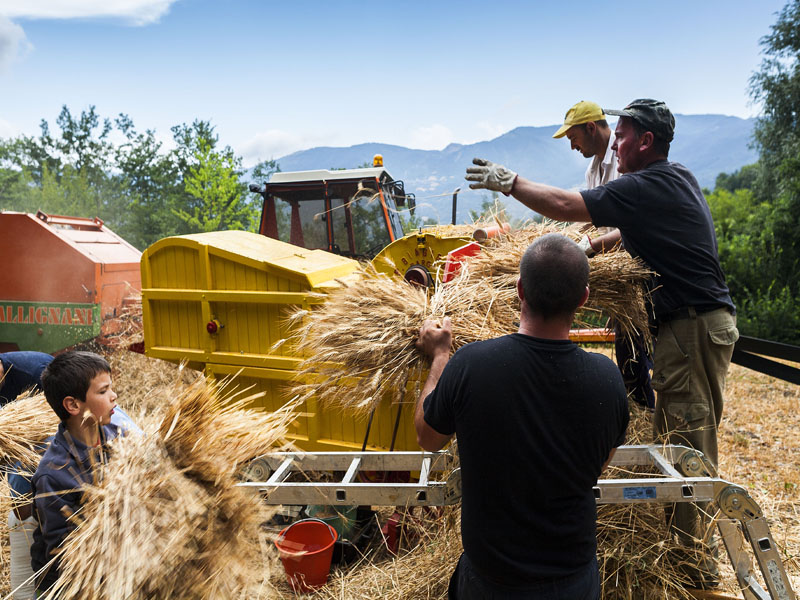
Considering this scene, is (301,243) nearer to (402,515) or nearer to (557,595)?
(402,515)

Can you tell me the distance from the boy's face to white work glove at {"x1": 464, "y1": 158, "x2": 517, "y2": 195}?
1.89 m

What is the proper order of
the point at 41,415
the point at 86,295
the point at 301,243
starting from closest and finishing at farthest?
the point at 41,415, the point at 301,243, the point at 86,295

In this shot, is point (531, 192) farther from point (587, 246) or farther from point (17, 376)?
point (17, 376)

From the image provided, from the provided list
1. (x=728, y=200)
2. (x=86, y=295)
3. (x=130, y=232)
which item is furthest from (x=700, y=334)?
(x=130, y=232)

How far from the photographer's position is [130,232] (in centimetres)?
3431

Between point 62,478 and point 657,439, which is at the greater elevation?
point 62,478

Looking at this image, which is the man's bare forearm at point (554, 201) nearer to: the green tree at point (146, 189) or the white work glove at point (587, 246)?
the white work glove at point (587, 246)

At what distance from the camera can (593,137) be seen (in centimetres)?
374

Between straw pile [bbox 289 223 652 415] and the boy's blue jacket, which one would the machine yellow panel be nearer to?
straw pile [bbox 289 223 652 415]

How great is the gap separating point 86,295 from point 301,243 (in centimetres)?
308

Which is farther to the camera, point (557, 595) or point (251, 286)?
point (251, 286)

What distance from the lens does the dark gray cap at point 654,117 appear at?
2574mm

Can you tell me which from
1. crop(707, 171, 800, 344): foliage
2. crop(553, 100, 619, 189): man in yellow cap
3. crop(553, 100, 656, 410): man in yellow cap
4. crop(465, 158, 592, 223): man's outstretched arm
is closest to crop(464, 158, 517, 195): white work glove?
crop(465, 158, 592, 223): man's outstretched arm

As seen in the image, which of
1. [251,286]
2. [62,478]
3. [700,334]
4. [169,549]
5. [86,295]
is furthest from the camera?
[86,295]
